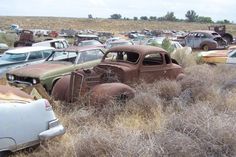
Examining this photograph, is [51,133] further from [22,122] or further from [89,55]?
[89,55]

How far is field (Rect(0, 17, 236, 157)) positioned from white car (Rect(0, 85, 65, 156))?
11.2 inches

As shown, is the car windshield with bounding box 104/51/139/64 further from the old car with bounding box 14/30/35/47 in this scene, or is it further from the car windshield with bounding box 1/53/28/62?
the old car with bounding box 14/30/35/47

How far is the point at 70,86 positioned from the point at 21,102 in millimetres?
3713

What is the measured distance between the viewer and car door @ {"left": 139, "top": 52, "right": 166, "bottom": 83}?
11.5 metres

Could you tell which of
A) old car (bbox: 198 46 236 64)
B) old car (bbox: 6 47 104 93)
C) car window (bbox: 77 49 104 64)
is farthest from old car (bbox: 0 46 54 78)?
old car (bbox: 198 46 236 64)

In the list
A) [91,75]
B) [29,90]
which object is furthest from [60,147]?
[91,75]

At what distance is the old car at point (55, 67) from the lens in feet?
40.4

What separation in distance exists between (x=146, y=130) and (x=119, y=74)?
373cm

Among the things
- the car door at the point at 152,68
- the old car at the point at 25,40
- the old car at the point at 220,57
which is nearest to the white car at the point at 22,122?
the car door at the point at 152,68

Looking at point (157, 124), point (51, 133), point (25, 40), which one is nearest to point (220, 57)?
point (157, 124)

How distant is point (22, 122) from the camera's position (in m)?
5.86

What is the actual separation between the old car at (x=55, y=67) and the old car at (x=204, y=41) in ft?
56.0

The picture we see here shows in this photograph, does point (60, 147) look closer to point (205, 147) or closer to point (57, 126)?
point (57, 126)

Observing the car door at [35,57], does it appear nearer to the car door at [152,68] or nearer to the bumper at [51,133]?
the car door at [152,68]
